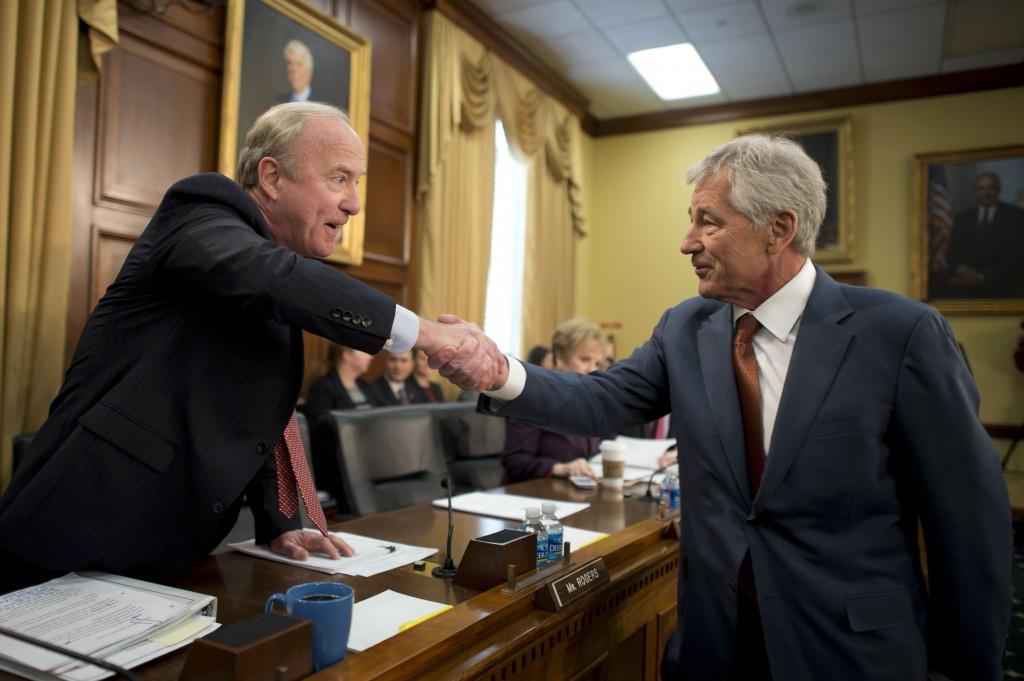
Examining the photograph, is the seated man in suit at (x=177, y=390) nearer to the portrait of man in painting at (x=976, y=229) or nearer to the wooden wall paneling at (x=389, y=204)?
the wooden wall paneling at (x=389, y=204)

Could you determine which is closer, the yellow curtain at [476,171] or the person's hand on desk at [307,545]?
the person's hand on desk at [307,545]

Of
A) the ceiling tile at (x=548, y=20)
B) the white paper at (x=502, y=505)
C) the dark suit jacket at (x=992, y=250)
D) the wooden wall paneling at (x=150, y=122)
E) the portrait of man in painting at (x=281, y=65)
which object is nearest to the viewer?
the white paper at (x=502, y=505)

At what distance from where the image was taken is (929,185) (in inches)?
280

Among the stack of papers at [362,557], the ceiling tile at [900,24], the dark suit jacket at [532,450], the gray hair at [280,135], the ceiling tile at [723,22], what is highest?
the ceiling tile at [900,24]

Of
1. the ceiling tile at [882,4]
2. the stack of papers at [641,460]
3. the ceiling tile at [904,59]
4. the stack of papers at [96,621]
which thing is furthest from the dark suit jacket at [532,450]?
the ceiling tile at [904,59]

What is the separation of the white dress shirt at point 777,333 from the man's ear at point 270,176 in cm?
101

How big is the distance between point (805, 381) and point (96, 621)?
1232 mm

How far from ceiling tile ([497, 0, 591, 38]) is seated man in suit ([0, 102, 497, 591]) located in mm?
5136

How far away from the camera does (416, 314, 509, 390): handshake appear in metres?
1.63

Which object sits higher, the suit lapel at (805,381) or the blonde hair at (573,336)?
the blonde hair at (573,336)

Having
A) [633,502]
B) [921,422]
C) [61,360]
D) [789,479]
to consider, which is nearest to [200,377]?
[789,479]

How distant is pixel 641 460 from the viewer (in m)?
3.19

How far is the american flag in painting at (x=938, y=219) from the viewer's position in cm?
707

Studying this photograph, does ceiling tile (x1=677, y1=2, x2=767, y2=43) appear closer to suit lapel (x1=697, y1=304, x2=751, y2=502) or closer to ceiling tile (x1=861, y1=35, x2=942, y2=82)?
ceiling tile (x1=861, y1=35, x2=942, y2=82)
